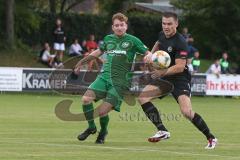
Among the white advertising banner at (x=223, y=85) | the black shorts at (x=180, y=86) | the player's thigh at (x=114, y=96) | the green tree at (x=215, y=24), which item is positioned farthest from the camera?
the green tree at (x=215, y=24)

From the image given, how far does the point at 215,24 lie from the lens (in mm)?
45969

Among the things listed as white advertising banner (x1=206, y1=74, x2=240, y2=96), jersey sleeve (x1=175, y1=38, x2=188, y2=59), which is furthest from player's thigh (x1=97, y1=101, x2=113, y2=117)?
white advertising banner (x1=206, y1=74, x2=240, y2=96)

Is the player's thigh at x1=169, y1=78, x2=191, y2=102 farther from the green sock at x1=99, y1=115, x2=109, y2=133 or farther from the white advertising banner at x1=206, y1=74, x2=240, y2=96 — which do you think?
the white advertising banner at x1=206, y1=74, x2=240, y2=96

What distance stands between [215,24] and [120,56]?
107 feet

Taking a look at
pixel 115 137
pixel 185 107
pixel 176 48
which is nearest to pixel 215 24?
pixel 115 137

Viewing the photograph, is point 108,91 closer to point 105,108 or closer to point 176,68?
point 105,108

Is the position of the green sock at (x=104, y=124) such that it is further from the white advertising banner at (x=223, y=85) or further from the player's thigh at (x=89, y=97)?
the white advertising banner at (x=223, y=85)

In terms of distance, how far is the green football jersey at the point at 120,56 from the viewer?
14.0 metres

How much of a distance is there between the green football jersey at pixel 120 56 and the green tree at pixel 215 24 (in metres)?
31.3

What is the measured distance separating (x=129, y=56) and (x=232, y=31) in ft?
107

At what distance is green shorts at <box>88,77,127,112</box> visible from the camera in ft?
45.8

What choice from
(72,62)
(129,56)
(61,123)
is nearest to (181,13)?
(72,62)

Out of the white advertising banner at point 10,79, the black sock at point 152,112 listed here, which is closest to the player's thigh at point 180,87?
the black sock at point 152,112

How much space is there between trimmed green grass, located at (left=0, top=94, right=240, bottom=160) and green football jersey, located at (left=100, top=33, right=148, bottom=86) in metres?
1.18
